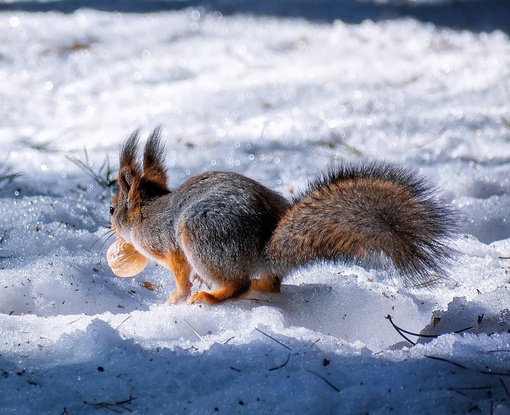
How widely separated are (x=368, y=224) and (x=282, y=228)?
343mm

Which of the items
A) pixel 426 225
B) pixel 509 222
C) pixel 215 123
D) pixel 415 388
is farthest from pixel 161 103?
pixel 415 388

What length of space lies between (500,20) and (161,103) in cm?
309

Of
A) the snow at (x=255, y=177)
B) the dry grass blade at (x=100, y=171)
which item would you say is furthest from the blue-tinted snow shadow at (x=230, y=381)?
the dry grass blade at (x=100, y=171)

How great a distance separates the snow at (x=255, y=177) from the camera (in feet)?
6.82

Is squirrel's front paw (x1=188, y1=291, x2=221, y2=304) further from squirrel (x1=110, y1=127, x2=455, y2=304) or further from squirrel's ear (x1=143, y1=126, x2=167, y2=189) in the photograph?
squirrel's ear (x1=143, y1=126, x2=167, y2=189)

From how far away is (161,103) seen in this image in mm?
5531

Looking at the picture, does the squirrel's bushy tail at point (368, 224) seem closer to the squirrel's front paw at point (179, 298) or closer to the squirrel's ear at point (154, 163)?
the squirrel's front paw at point (179, 298)

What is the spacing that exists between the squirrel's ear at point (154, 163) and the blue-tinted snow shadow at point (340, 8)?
411 centimetres

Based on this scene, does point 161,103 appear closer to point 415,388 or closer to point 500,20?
point 500,20

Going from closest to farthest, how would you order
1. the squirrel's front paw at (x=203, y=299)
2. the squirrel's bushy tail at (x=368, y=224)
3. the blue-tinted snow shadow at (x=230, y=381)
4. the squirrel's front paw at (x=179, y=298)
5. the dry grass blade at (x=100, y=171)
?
the blue-tinted snow shadow at (x=230, y=381)
the squirrel's bushy tail at (x=368, y=224)
the squirrel's front paw at (x=203, y=299)
the squirrel's front paw at (x=179, y=298)
the dry grass blade at (x=100, y=171)

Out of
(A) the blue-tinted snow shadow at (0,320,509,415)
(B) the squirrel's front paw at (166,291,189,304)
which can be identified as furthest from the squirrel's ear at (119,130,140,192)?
(A) the blue-tinted snow shadow at (0,320,509,415)

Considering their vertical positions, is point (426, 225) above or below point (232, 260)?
above

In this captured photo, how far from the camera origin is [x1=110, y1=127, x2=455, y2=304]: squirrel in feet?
8.06

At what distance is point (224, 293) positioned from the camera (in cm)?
277
